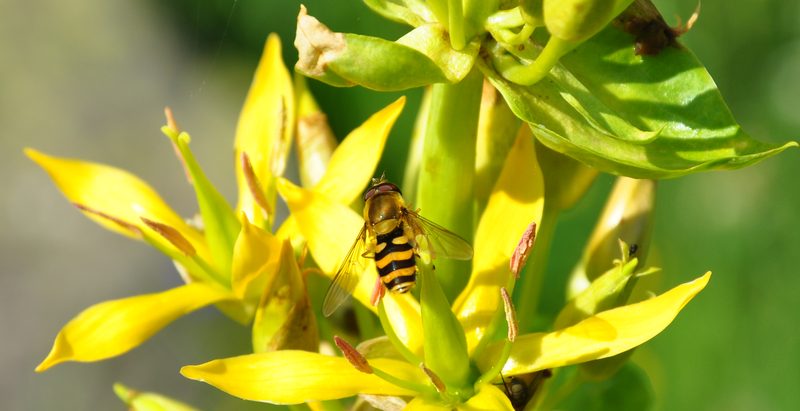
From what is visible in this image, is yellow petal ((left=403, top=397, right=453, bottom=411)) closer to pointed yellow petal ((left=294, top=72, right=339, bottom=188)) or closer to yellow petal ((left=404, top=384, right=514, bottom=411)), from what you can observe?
yellow petal ((left=404, top=384, right=514, bottom=411))

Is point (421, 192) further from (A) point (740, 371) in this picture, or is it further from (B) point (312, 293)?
(A) point (740, 371)

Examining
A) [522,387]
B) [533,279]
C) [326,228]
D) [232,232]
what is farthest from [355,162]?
[522,387]

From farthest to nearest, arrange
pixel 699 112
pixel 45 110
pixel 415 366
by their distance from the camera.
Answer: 1. pixel 45 110
2. pixel 415 366
3. pixel 699 112

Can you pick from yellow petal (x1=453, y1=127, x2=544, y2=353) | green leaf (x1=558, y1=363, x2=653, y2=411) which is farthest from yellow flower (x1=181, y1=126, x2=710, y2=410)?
green leaf (x1=558, y1=363, x2=653, y2=411)

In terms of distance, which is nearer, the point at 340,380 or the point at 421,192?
the point at 340,380

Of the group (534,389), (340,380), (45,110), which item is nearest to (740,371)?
(534,389)

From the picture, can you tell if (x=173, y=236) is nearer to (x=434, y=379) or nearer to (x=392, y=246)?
(x=392, y=246)
